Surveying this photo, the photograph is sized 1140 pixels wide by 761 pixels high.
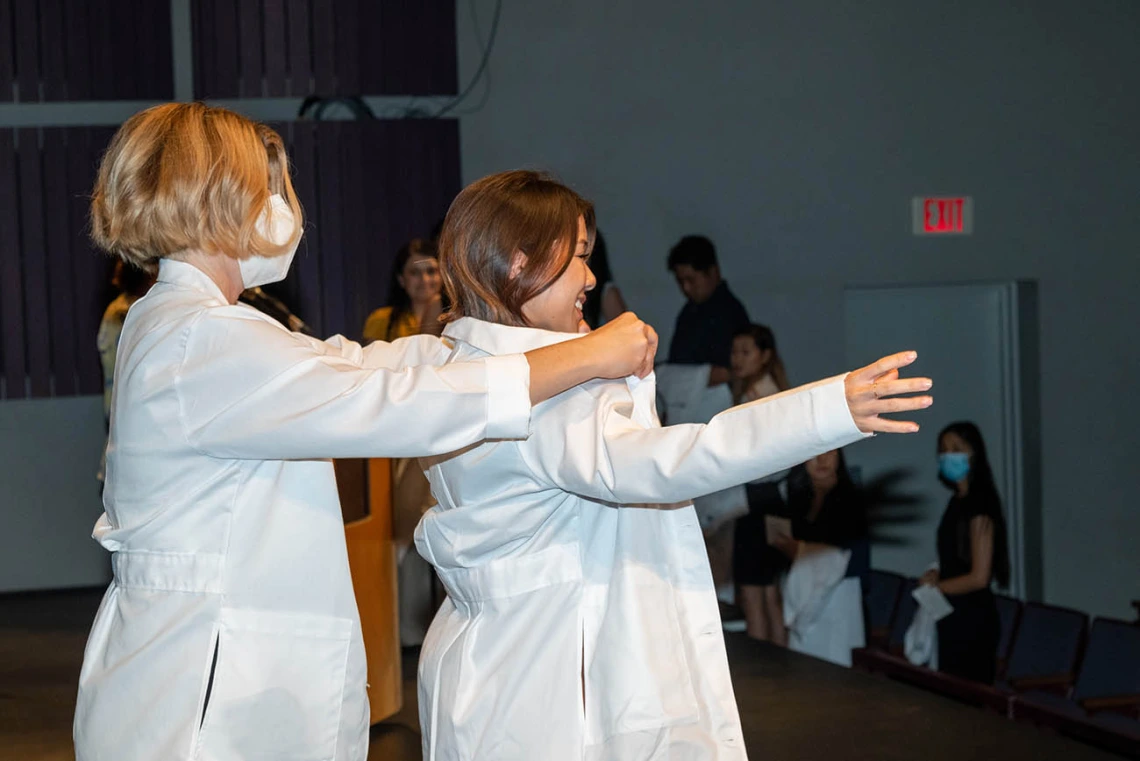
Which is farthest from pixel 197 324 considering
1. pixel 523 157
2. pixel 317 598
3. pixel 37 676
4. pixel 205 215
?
pixel 523 157

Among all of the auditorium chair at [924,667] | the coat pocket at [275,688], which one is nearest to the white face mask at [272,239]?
the coat pocket at [275,688]

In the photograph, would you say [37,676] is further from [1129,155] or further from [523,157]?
[1129,155]

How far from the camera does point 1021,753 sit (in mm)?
3344

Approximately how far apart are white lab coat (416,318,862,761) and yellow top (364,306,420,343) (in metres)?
2.65

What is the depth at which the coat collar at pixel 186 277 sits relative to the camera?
1.52m

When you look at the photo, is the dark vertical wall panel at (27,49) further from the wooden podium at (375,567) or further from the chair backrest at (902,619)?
the chair backrest at (902,619)

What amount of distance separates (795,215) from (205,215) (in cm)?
561

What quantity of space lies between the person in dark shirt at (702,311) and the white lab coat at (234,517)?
436cm

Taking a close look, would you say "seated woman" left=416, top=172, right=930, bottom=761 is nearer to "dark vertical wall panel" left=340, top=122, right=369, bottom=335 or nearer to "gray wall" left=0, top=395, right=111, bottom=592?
"dark vertical wall panel" left=340, top=122, right=369, bottom=335

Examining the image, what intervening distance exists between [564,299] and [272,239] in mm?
449

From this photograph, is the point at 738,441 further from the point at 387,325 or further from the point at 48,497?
the point at 48,497

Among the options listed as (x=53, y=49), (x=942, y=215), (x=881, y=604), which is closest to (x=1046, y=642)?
(x=881, y=604)

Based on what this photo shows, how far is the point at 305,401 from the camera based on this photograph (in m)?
1.40

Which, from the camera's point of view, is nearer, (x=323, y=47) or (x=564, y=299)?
(x=564, y=299)
